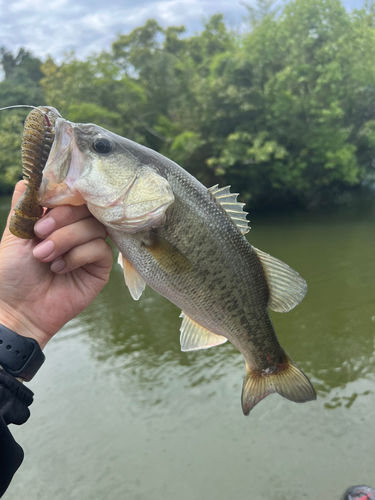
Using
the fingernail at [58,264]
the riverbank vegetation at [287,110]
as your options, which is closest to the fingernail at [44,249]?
the fingernail at [58,264]

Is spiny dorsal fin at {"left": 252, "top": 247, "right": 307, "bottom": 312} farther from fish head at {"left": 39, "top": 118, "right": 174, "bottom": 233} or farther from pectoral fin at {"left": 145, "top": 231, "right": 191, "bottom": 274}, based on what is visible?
fish head at {"left": 39, "top": 118, "right": 174, "bottom": 233}

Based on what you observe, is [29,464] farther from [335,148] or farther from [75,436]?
[335,148]

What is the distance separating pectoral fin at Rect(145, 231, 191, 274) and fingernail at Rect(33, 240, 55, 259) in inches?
18.2

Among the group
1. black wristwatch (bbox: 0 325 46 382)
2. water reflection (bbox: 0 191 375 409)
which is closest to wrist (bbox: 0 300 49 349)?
black wristwatch (bbox: 0 325 46 382)

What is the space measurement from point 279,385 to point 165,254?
3.53ft

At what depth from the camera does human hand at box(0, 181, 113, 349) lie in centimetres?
185

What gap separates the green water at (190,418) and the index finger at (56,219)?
13.7 ft

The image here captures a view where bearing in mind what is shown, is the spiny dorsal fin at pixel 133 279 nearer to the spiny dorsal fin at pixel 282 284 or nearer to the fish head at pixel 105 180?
the fish head at pixel 105 180

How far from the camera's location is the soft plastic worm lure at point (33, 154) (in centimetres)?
169

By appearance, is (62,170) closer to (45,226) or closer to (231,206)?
(45,226)

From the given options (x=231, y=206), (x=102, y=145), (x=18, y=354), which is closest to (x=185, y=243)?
(x=231, y=206)

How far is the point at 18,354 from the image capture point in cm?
189

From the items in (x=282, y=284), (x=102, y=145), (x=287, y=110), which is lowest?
(x=287, y=110)

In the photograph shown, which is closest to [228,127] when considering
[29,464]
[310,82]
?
[310,82]
